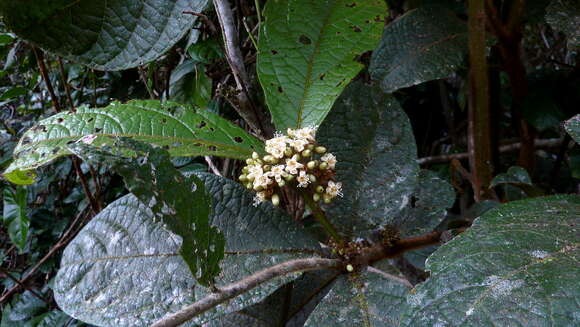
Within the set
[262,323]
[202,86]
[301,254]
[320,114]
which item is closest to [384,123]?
[320,114]

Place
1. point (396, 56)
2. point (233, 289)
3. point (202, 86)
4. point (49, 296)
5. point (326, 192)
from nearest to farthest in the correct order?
point (233, 289), point (326, 192), point (396, 56), point (202, 86), point (49, 296)

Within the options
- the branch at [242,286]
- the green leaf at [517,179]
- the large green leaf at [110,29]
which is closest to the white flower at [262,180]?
the branch at [242,286]

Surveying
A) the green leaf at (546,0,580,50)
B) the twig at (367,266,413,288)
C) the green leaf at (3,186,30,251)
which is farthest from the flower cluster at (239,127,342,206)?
the green leaf at (3,186,30,251)

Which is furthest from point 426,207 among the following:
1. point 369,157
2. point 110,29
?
point 110,29

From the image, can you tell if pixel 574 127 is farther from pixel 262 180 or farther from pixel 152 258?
pixel 152 258

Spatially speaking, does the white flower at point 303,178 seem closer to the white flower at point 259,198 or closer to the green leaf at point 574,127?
the white flower at point 259,198

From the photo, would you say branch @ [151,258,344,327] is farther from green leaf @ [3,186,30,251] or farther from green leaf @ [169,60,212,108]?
green leaf @ [3,186,30,251]

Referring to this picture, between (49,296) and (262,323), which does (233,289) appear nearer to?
(262,323)

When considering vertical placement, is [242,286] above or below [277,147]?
below
